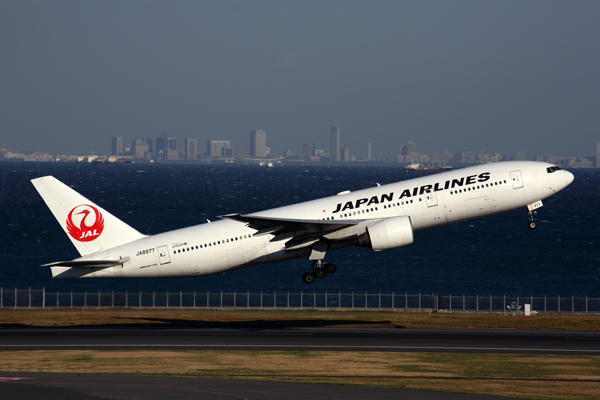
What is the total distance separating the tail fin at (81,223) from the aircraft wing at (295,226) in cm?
1002

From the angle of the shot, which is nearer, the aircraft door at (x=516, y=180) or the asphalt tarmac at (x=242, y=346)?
the asphalt tarmac at (x=242, y=346)

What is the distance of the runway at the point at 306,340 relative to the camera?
42.5m

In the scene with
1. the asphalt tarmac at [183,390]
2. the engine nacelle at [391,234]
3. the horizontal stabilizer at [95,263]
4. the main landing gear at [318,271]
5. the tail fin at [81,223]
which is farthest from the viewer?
the tail fin at [81,223]

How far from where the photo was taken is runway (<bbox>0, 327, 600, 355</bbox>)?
42.5 m

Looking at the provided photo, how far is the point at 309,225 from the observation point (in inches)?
1646

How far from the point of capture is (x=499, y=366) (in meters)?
36.9

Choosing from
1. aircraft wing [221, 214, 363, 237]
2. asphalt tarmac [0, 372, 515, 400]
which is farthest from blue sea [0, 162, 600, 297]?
asphalt tarmac [0, 372, 515, 400]

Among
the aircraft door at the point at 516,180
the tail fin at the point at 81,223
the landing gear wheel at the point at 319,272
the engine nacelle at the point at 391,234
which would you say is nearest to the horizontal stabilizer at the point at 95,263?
the tail fin at the point at 81,223

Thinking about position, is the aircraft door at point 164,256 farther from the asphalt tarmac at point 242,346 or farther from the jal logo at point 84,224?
the asphalt tarmac at point 242,346

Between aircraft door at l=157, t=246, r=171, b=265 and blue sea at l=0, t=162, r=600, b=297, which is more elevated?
aircraft door at l=157, t=246, r=171, b=265

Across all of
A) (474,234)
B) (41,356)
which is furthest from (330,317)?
(474,234)

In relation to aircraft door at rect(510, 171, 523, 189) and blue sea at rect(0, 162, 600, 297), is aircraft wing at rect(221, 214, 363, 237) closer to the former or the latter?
blue sea at rect(0, 162, 600, 297)

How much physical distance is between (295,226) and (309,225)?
948 mm

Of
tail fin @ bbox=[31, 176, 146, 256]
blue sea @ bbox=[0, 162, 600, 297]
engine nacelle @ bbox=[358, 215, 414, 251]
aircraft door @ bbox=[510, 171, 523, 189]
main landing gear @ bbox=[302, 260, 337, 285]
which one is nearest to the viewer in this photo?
engine nacelle @ bbox=[358, 215, 414, 251]
